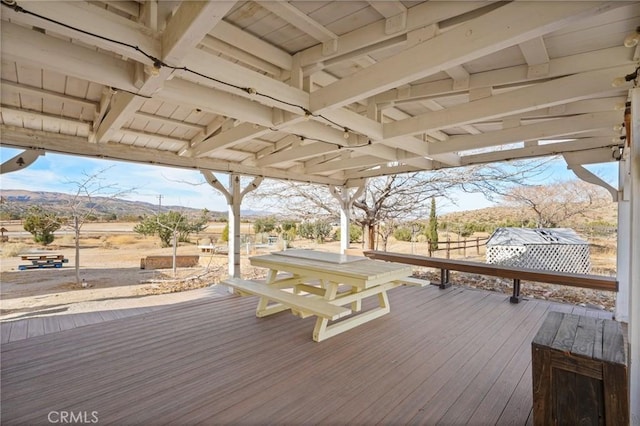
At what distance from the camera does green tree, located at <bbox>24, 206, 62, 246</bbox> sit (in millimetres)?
6543

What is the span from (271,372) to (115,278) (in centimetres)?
727

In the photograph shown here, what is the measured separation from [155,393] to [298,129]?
7.75ft

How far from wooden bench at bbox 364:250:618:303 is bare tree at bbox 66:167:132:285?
21.0ft

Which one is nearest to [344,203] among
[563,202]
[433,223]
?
[433,223]

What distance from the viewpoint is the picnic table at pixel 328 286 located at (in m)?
2.76

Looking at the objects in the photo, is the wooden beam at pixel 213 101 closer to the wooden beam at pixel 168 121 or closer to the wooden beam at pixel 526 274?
the wooden beam at pixel 168 121

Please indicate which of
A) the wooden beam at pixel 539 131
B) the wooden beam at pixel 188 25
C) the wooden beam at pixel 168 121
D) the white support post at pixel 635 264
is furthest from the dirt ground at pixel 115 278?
the wooden beam at pixel 188 25

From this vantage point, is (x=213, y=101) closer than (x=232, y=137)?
Yes

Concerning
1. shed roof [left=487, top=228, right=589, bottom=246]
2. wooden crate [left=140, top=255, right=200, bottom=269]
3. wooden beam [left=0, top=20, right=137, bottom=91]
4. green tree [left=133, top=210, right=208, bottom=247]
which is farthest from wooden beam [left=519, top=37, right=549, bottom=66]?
wooden crate [left=140, top=255, right=200, bottom=269]

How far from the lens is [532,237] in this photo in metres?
6.94

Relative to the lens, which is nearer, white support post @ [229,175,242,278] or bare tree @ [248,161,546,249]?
white support post @ [229,175,242,278]

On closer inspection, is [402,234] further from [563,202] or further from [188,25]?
[188,25]

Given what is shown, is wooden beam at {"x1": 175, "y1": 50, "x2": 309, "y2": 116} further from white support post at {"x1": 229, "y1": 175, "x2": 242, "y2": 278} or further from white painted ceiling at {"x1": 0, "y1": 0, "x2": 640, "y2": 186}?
white support post at {"x1": 229, "y1": 175, "x2": 242, "y2": 278}

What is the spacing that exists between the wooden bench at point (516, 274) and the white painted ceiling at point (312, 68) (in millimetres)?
1402
